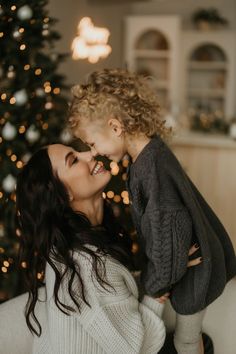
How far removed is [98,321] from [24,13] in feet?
4.29

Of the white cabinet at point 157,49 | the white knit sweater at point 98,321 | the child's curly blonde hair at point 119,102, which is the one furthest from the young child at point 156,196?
the white cabinet at point 157,49

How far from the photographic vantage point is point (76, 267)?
4.58 ft

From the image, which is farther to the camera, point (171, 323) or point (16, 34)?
point (16, 34)

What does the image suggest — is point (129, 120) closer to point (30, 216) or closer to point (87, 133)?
point (87, 133)

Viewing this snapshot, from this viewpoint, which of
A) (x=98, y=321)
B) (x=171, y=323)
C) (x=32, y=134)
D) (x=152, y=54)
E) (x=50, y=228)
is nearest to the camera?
(x=98, y=321)

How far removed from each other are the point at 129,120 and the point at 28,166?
372mm

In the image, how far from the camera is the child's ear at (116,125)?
4.98 ft

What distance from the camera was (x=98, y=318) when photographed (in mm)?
1347

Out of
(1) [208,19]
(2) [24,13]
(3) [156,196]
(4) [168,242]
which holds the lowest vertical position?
(4) [168,242]

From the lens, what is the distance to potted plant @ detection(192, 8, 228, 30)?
5000mm

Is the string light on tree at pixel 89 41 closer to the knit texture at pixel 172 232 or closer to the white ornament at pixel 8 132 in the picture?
the white ornament at pixel 8 132

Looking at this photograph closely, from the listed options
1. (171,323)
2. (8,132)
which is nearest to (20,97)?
(8,132)

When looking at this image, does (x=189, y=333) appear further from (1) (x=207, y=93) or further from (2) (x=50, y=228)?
(1) (x=207, y=93)

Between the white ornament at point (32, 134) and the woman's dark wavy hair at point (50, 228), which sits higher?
→ the white ornament at point (32, 134)
